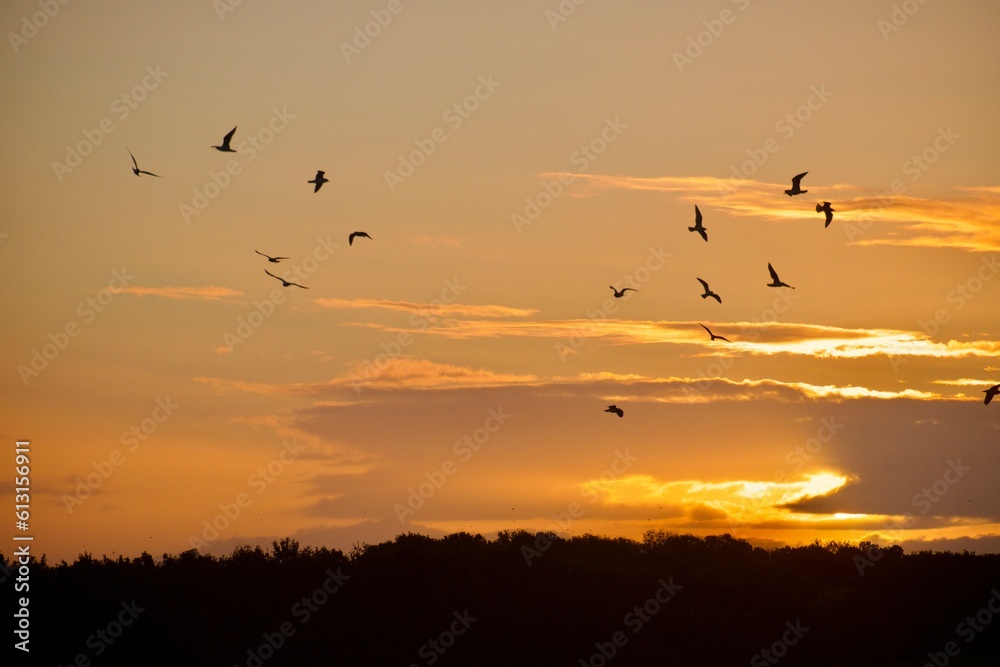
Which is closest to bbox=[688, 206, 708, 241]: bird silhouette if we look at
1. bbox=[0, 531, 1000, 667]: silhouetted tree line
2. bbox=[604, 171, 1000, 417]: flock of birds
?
bbox=[604, 171, 1000, 417]: flock of birds

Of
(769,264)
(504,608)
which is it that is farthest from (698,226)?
(504,608)

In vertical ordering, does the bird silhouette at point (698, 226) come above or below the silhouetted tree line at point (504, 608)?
above

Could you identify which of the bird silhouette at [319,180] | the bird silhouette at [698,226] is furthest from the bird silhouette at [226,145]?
the bird silhouette at [698,226]

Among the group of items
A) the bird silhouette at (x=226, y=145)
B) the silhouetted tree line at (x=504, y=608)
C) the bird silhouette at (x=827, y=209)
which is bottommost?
the silhouetted tree line at (x=504, y=608)

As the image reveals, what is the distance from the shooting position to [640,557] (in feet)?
260

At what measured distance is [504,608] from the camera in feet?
219

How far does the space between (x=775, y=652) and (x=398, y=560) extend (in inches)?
812

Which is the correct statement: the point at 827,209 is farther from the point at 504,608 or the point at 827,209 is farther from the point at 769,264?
the point at 504,608

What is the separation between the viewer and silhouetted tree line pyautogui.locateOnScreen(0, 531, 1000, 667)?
57625mm

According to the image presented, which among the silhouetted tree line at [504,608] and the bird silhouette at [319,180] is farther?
the silhouetted tree line at [504,608]

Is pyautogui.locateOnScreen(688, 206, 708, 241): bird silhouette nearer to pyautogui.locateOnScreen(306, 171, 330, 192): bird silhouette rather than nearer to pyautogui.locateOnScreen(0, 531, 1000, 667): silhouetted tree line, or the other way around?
pyautogui.locateOnScreen(306, 171, 330, 192): bird silhouette

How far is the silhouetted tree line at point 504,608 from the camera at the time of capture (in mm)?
57625

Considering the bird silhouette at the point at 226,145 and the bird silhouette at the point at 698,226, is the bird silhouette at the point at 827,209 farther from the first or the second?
the bird silhouette at the point at 226,145

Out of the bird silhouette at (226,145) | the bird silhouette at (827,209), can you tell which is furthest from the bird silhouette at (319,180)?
the bird silhouette at (827,209)
